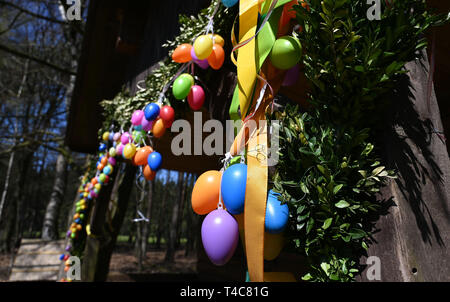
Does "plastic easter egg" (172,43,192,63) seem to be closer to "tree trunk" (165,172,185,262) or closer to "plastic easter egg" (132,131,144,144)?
"plastic easter egg" (132,131,144,144)

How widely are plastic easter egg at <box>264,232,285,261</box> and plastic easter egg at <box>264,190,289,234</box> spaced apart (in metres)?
0.05

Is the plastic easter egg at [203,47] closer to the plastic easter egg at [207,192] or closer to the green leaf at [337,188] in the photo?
the plastic easter egg at [207,192]

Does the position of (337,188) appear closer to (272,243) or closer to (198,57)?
(272,243)

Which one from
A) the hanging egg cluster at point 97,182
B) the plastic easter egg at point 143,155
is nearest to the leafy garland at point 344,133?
the plastic easter egg at point 143,155

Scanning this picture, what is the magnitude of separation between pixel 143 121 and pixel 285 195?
1.40 m

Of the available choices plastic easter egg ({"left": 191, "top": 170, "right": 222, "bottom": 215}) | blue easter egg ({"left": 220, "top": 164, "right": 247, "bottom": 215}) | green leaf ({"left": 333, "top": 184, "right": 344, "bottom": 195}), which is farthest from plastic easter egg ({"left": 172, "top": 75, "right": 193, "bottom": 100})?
green leaf ({"left": 333, "top": 184, "right": 344, "bottom": 195})

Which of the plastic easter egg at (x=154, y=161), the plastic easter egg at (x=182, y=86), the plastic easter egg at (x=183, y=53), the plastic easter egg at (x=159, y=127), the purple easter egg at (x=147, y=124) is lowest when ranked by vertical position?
the plastic easter egg at (x=154, y=161)

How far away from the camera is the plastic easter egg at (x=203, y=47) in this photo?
4.69ft

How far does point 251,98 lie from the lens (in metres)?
1.02

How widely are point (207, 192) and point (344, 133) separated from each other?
489 mm

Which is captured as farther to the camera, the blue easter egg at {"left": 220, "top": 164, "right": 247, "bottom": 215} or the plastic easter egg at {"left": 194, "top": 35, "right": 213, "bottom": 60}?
the plastic easter egg at {"left": 194, "top": 35, "right": 213, "bottom": 60}

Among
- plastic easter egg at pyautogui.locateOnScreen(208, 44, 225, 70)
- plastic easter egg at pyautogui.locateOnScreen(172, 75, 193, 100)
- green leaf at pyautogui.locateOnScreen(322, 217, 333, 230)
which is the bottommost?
green leaf at pyautogui.locateOnScreen(322, 217, 333, 230)

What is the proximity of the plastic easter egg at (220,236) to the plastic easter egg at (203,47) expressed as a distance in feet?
2.80

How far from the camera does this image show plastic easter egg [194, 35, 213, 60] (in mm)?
1430
